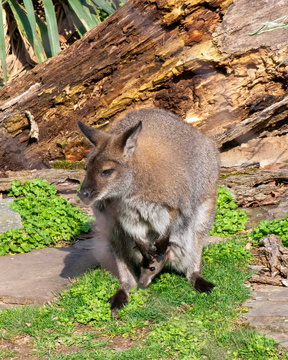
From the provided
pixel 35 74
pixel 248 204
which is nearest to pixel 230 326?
pixel 248 204

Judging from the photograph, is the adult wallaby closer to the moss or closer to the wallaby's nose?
the wallaby's nose

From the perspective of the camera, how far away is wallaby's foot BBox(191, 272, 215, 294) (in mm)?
5079

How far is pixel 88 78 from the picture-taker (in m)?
7.90

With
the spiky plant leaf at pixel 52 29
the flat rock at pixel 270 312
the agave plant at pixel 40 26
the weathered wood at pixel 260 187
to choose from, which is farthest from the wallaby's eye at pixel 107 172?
the spiky plant leaf at pixel 52 29

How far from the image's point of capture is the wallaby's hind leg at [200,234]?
526 centimetres

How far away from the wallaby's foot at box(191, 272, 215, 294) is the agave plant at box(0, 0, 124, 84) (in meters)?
4.95

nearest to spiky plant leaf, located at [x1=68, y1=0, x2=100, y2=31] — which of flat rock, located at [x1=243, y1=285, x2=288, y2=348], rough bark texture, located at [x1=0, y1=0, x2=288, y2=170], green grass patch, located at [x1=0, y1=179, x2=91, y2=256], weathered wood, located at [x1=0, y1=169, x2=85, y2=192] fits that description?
rough bark texture, located at [x1=0, y1=0, x2=288, y2=170]

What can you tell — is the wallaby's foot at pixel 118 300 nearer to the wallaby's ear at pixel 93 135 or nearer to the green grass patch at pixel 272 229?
the wallaby's ear at pixel 93 135

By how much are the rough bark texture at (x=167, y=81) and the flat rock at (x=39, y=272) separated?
2327 millimetres

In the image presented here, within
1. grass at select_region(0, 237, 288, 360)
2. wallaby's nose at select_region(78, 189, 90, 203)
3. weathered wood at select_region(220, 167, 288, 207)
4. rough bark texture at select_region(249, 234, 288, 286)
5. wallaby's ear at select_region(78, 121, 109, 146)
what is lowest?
weathered wood at select_region(220, 167, 288, 207)

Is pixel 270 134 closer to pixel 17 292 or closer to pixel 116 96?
pixel 116 96

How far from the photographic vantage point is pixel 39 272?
18.6ft

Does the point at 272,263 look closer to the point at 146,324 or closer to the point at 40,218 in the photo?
the point at 146,324

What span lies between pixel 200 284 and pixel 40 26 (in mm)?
6521
